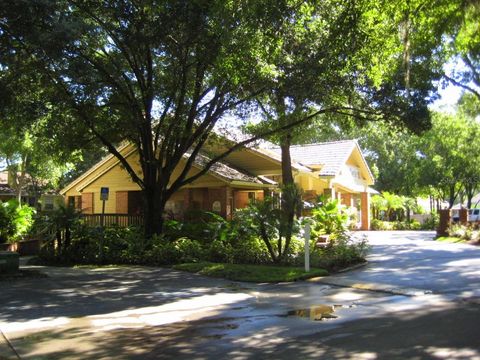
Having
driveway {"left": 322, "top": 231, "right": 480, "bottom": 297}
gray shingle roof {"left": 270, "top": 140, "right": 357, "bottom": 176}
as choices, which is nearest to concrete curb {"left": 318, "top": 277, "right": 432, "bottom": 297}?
Result: driveway {"left": 322, "top": 231, "right": 480, "bottom": 297}

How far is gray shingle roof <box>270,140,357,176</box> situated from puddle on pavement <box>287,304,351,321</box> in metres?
23.0

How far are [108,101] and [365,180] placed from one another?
27.5 m

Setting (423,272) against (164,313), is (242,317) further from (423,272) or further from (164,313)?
(423,272)

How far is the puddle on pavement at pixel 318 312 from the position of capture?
9016mm

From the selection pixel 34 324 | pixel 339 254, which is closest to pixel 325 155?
pixel 339 254

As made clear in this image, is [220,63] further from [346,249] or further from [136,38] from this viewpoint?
[346,249]

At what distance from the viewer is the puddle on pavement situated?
9016mm

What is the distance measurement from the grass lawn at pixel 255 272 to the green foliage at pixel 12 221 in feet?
33.3

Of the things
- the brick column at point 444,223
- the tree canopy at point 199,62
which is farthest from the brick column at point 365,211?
the tree canopy at point 199,62

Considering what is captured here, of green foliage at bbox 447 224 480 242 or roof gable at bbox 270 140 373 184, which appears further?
roof gable at bbox 270 140 373 184

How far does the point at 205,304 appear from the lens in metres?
10.5

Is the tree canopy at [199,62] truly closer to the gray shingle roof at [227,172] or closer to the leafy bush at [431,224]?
the gray shingle roof at [227,172]

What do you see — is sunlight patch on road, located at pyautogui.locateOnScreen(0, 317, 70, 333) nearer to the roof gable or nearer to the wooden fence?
the wooden fence

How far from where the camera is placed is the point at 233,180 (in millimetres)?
24094
